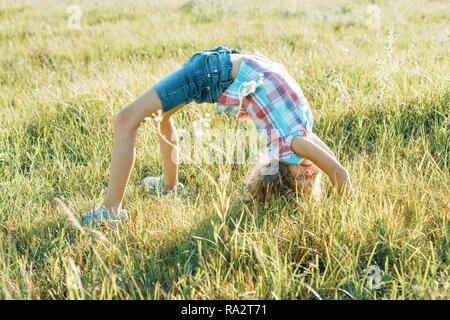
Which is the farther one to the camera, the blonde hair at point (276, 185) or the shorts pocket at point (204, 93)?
the shorts pocket at point (204, 93)

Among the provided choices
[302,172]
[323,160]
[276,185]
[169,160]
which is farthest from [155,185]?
[323,160]

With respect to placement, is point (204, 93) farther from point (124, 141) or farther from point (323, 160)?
point (323, 160)

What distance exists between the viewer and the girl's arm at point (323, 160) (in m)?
2.51

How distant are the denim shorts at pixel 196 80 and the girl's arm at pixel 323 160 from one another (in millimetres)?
533

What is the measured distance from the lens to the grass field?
2129mm

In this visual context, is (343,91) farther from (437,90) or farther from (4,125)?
(4,125)

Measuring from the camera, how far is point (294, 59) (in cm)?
518

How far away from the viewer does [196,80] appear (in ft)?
9.04

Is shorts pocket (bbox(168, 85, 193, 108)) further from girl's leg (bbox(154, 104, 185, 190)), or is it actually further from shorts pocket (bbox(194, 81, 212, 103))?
girl's leg (bbox(154, 104, 185, 190))

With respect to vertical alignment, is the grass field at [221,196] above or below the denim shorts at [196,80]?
below

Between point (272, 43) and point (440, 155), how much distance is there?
3465 mm

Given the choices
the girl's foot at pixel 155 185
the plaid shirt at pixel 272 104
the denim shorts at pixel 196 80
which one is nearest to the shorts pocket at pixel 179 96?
the denim shorts at pixel 196 80

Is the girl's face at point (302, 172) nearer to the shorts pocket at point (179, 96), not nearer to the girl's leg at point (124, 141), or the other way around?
the shorts pocket at point (179, 96)

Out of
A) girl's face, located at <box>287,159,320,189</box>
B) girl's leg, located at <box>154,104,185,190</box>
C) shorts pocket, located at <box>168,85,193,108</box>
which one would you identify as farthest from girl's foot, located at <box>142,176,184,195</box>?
girl's face, located at <box>287,159,320,189</box>
